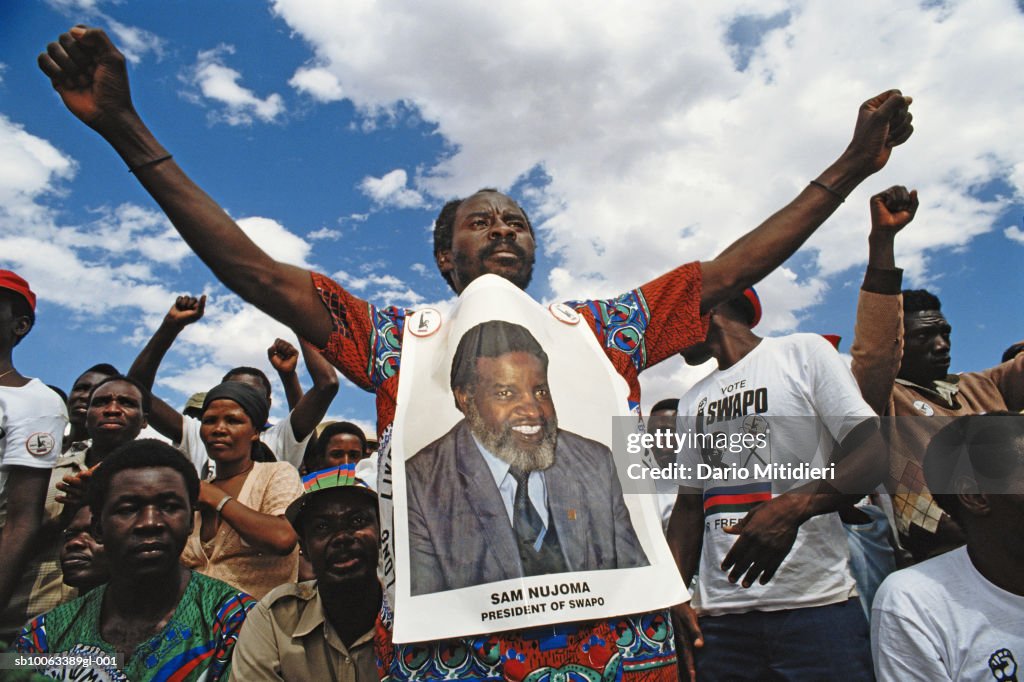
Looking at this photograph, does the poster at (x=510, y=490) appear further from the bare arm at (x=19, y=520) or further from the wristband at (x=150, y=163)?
the bare arm at (x=19, y=520)

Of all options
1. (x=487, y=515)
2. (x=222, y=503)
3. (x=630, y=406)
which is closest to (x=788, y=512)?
(x=630, y=406)

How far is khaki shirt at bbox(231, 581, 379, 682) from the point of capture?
9.48 feet

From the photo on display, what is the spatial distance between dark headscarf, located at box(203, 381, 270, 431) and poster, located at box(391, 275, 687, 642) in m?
2.75

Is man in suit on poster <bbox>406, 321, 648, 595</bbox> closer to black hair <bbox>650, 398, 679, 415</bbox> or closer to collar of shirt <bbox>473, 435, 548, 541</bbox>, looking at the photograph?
collar of shirt <bbox>473, 435, 548, 541</bbox>

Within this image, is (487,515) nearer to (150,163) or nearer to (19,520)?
(150,163)

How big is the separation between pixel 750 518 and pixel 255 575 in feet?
8.43

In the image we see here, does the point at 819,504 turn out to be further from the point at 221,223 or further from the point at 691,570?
the point at 221,223

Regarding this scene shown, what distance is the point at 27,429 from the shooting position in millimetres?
3381

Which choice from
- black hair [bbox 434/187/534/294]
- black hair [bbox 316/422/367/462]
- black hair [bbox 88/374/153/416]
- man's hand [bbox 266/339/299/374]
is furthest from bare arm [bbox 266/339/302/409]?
black hair [bbox 434/187/534/294]

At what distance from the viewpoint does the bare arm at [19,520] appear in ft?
10.4

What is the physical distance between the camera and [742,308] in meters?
3.58

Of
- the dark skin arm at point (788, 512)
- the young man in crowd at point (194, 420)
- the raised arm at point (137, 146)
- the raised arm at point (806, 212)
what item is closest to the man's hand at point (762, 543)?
the dark skin arm at point (788, 512)

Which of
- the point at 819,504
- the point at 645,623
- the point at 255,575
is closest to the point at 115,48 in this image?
the point at 645,623

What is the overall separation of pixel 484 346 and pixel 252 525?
2229 mm
